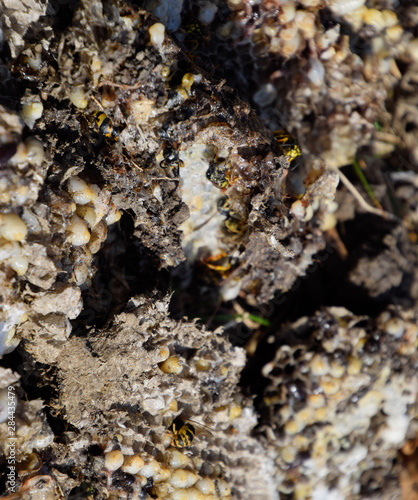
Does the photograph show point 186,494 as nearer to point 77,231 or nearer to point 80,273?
point 80,273

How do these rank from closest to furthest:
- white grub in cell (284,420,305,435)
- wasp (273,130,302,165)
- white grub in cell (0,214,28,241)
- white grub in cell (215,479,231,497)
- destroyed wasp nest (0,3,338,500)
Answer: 1. white grub in cell (0,214,28,241)
2. destroyed wasp nest (0,3,338,500)
3. wasp (273,130,302,165)
4. white grub in cell (215,479,231,497)
5. white grub in cell (284,420,305,435)

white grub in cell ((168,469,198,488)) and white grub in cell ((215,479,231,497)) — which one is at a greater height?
white grub in cell ((168,469,198,488))

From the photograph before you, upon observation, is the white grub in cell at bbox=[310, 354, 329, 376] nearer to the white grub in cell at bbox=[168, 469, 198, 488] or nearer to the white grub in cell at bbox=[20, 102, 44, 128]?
the white grub in cell at bbox=[168, 469, 198, 488]

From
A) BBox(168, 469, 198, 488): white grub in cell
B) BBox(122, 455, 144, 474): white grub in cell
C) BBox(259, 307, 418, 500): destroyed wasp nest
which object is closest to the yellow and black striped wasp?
BBox(168, 469, 198, 488): white grub in cell

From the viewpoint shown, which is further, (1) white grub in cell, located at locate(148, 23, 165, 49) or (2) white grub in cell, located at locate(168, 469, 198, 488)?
(2) white grub in cell, located at locate(168, 469, 198, 488)

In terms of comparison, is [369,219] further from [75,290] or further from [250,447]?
[75,290]
